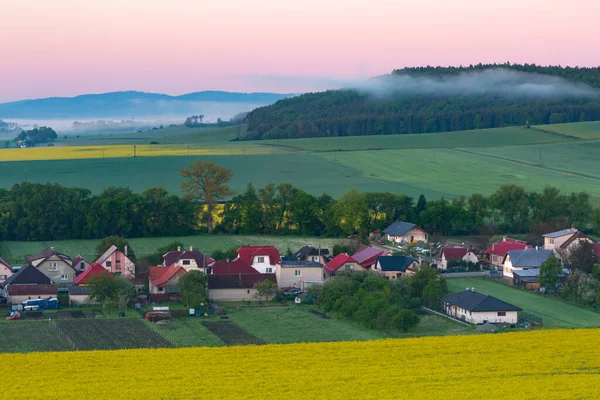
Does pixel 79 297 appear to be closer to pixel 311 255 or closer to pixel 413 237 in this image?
pixel 311 255

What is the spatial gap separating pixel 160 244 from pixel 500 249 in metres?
18.3

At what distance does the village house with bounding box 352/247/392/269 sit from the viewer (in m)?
49.8

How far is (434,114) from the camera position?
130750 mm

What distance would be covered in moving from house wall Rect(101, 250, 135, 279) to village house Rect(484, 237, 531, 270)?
56.7 feet

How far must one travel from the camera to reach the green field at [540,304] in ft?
123

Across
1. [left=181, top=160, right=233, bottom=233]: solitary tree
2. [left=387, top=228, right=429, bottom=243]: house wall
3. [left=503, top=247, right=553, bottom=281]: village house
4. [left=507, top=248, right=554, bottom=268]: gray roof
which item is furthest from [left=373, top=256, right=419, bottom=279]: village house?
[left=181, top=160, right=233, bottom=233]: solitary tree

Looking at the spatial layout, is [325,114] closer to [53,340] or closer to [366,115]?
[366,115]

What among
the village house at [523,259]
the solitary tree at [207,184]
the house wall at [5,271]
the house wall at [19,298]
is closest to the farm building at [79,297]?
the house wall at [19,298]

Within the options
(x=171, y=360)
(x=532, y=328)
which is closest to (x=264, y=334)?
(x=171, y=360)

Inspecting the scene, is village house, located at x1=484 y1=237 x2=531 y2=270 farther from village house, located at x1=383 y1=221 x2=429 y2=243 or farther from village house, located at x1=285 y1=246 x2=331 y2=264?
village house, located at x1=285 y1=246 x2=331 y2=264

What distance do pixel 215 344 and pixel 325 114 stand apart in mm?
112560

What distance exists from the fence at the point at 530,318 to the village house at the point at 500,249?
12.0 metres

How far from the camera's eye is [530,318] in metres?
38.1

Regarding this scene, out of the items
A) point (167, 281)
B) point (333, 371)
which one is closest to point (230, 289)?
point (167, 281)
